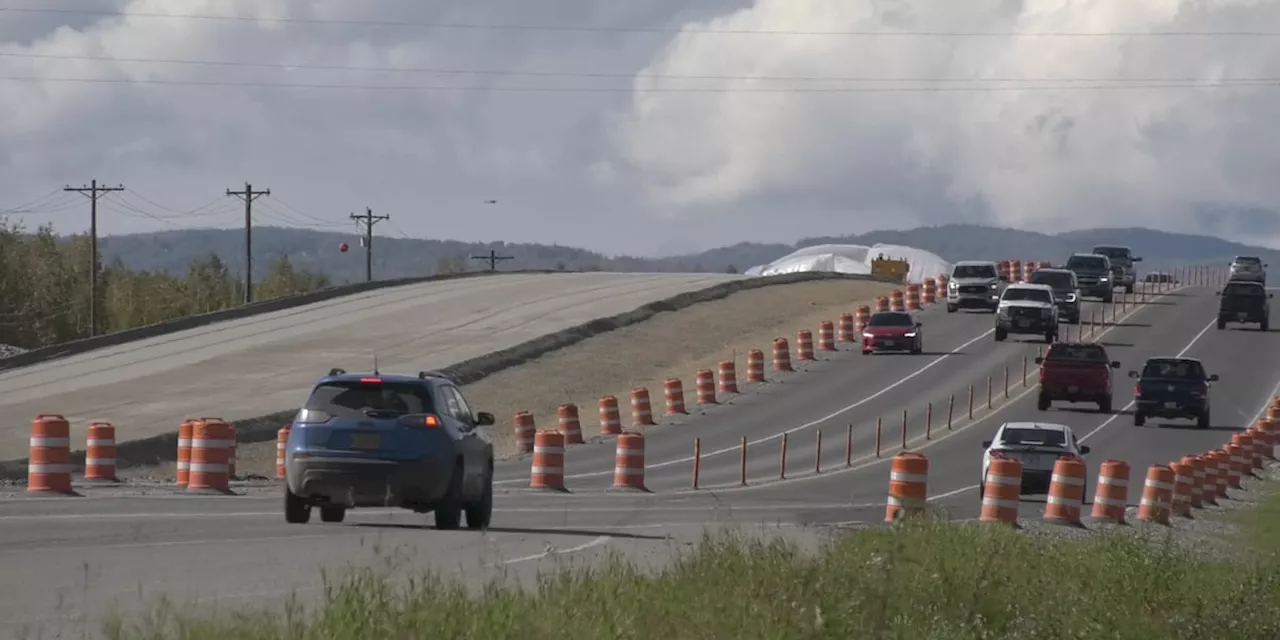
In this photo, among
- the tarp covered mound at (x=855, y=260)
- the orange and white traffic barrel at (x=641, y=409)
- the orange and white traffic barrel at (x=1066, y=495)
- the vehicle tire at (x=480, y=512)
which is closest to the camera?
the vehicle tire at (x=480, y=512)

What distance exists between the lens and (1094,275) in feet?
286

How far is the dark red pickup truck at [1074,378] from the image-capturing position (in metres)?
52.3

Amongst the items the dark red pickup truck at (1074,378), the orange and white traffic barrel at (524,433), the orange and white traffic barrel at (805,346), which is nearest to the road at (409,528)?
the orange and white traffic barrel at (524,433)

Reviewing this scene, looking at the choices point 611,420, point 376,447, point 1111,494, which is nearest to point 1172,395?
point 611,420

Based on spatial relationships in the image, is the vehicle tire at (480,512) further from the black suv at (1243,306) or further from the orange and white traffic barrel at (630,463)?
the black suv at (1243,306)

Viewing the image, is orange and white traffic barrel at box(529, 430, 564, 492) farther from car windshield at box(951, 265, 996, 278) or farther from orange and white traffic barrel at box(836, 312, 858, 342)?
car windshield at box(951, 265, 996, 278)

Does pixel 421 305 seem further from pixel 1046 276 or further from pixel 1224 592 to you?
pixel 1224 592

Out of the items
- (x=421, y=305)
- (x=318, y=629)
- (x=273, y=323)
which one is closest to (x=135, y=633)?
(x=318, y=629)

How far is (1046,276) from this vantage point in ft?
249

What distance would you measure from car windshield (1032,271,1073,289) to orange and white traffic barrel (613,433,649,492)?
45.2 m

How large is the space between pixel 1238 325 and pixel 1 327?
83.5 m

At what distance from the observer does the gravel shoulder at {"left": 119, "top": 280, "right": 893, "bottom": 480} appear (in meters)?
52.4

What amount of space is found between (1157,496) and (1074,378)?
2179cm

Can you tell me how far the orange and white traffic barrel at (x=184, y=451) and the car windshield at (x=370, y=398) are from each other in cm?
874
